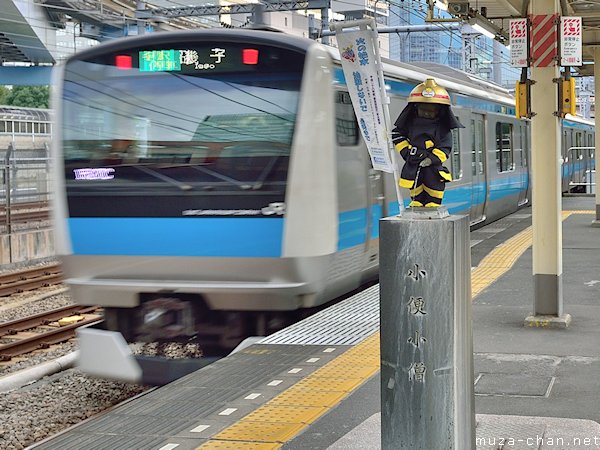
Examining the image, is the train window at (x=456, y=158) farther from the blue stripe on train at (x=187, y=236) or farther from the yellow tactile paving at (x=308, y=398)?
the yellow tactile paving at (x=308, y=398)

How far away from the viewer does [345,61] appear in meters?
3.63

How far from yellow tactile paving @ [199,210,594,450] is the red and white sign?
2.67 metres

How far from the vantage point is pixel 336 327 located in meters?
7.28

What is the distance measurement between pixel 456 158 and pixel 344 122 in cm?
544

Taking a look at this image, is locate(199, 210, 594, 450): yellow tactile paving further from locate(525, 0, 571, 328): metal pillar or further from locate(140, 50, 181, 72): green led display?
locate(140, 50, 181, 72): green led display

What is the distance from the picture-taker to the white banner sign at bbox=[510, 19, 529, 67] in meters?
7.22

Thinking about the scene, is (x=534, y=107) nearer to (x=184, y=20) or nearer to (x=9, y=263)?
(x=9, y=263)

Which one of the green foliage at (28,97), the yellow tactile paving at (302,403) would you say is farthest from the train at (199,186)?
the green foliage at (28,97)

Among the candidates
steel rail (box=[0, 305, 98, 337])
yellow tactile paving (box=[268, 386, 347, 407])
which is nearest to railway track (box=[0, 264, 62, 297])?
steel rail (box=[0, 305, 98, 337])

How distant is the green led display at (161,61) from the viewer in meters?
7.23

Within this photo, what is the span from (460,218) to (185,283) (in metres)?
3.88

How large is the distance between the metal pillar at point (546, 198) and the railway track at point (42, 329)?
5.10 meters

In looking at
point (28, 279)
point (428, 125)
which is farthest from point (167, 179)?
point (28, 279)

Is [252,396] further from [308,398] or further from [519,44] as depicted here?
[519,44]
